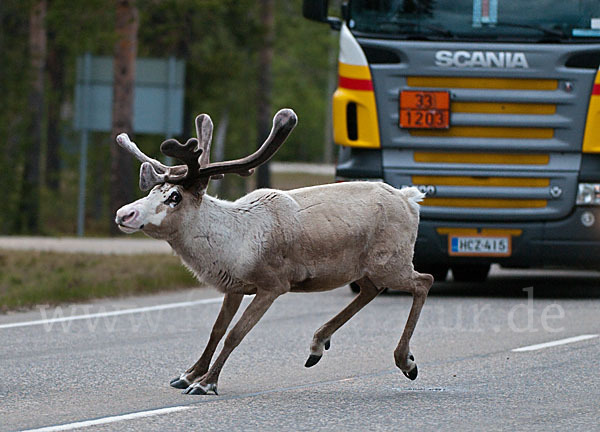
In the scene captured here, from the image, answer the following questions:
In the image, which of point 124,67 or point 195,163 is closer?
point 195,163

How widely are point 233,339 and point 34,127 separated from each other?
24814 mm

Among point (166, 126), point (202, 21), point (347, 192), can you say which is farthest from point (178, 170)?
point (202, 21)

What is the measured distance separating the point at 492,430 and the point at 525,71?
24.8 feet

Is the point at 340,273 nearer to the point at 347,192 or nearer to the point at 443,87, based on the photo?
the point at 347,192

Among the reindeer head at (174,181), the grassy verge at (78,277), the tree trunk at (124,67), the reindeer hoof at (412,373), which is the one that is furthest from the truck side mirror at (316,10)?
the tree trunk at (124,67)

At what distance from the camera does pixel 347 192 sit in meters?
9.16

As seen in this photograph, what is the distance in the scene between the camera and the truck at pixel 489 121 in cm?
1447

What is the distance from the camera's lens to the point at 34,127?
106ft

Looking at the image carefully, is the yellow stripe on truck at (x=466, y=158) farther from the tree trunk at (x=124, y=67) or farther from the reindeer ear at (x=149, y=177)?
the tree trunk at (x=124, y=67)

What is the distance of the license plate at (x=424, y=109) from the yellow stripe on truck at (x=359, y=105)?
32 cm

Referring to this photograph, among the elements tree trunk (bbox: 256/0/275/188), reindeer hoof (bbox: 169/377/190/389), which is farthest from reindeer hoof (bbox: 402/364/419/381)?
tree trunk (bbox: 256/0/275/188)

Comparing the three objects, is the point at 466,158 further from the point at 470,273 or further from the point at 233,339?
the point at 233,339

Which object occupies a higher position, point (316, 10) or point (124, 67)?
point (316, 10)

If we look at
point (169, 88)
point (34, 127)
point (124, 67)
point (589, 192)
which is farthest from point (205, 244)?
point (34, 127)
